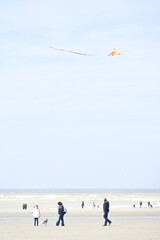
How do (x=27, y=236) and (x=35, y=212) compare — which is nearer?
(x=27, y=236)

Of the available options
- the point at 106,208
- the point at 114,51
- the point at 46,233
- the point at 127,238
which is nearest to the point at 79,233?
the point at 46,233

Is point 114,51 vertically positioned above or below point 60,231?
above

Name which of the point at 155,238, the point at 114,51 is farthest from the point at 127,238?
the point at 114,51

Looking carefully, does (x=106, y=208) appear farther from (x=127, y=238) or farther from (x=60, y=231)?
(x=127, y=238)

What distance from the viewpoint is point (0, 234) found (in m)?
22.5

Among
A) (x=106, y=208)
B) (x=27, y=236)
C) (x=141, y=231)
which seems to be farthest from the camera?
(x=106, y=208)

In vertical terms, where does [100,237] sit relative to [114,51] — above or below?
below

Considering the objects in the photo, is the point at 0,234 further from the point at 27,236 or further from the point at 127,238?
the point at 127,238

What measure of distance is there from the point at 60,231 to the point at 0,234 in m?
2.79

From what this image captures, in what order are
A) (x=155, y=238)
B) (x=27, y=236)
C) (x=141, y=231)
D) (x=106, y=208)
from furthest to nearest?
(x=106, y=208), (x=141, y=231), (x=27, y=236), (x=155, y=238)

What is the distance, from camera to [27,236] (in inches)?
856

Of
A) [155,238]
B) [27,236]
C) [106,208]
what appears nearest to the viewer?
[155,238]

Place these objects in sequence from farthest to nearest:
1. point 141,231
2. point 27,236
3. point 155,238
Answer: point 141,231
point 27,236
point 155,238

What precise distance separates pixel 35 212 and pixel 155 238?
9.22 meters
